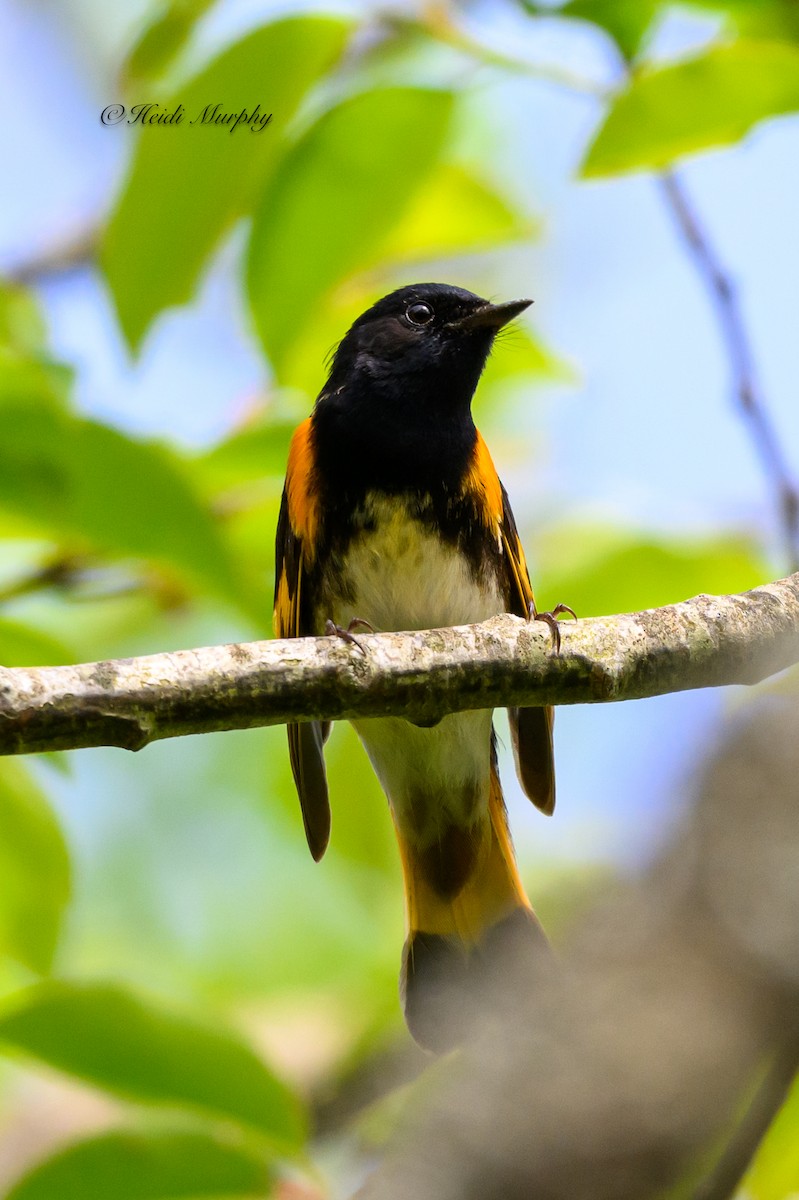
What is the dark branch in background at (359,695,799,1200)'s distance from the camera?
1416 mm

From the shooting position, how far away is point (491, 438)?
19.5ft

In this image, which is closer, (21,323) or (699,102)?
(699,102)

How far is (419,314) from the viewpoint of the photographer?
407 centimetres

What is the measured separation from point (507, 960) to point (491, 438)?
304cm

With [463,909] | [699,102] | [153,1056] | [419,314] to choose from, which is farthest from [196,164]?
[463,909]

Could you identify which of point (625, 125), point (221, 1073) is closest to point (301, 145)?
point (625, 125)

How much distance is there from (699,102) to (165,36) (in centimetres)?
110

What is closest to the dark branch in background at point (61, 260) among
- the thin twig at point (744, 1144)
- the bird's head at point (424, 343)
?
the bird's head at point (424, 343)

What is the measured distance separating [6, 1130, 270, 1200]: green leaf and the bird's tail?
117 centimetres

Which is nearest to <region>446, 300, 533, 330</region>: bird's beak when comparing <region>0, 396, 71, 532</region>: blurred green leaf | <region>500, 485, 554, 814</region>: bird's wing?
<region>500, 485, 554, 814</region>: bird's wing

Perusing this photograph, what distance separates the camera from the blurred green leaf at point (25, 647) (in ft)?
8.01

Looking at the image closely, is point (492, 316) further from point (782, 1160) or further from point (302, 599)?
point (782, 1160)

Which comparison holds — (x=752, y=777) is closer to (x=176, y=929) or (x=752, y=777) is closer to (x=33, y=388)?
(x=33, y=388)

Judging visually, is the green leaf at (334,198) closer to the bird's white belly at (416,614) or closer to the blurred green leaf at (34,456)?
the blurred green leaf at (34,456)
